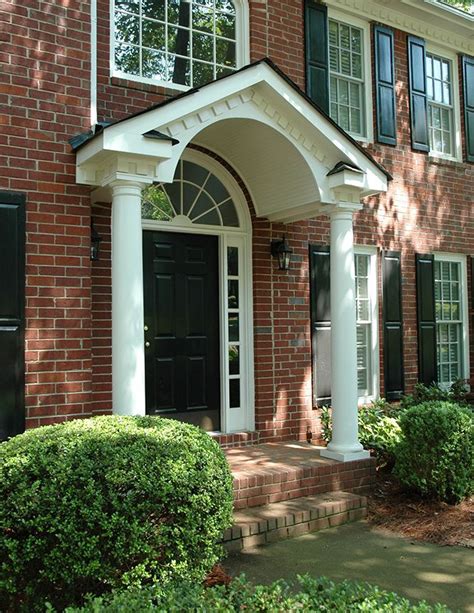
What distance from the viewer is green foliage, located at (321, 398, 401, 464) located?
730 centimetres

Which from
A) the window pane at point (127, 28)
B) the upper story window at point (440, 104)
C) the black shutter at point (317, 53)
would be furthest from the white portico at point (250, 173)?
the upper story window at point (440, 104)

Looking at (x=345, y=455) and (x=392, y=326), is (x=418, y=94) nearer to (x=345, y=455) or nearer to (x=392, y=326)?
(x=392, y=326)

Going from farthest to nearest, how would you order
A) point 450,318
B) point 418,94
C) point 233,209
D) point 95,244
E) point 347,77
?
point 450,318, point 418,94, point 347,77, point 233,209, point 95,244

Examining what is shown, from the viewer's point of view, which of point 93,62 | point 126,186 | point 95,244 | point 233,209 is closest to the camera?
point 126,186

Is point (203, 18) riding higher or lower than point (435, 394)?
higher

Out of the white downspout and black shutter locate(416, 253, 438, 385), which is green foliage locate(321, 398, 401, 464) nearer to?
black shutter locate(416, 253, 438, 385)

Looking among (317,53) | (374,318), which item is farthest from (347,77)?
(374,318)

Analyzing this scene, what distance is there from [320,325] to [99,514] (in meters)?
4.94

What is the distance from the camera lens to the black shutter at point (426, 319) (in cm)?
922

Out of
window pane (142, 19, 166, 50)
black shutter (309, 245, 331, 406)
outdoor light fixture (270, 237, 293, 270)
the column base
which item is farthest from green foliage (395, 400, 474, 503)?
window pane (142, 19, 166, 50)

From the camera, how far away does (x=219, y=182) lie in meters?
7.41

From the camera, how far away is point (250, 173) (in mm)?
7285

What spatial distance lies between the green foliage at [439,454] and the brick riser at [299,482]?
42 cm

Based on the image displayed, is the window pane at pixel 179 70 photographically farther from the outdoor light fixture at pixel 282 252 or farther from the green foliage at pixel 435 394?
the green foliage at pixel 435 394
